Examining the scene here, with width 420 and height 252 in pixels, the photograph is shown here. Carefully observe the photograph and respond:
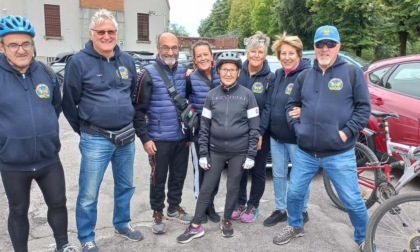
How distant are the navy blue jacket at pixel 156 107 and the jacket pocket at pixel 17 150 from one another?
1.04 m

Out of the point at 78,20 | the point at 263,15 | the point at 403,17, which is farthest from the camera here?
the point at 263,15

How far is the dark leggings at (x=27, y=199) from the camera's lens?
281 cm

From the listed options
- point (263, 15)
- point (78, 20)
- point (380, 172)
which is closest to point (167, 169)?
point (380, 172)

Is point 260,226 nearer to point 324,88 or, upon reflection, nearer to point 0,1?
point 324,88

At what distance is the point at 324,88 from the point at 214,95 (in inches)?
41.4

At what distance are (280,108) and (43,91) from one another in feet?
7.04

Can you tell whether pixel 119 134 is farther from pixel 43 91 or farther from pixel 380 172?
pixel 380 172

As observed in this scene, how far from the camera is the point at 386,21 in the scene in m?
18.5

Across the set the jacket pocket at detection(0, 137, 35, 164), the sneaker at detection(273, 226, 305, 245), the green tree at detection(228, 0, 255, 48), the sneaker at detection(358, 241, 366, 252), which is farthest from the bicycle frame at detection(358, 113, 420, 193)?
the green tree at detection(228, 0, 255, 48)

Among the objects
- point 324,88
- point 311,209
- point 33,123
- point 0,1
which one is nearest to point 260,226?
point 311,209

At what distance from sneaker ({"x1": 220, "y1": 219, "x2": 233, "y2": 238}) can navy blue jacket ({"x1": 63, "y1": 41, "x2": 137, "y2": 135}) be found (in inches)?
56.3

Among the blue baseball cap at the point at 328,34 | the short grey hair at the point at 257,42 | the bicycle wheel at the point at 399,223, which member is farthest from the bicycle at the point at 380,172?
the short grey hair at the point at 257,42

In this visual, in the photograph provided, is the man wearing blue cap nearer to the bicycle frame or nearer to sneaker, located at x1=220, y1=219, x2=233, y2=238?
the bicycle frame

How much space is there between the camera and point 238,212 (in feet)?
13.5
